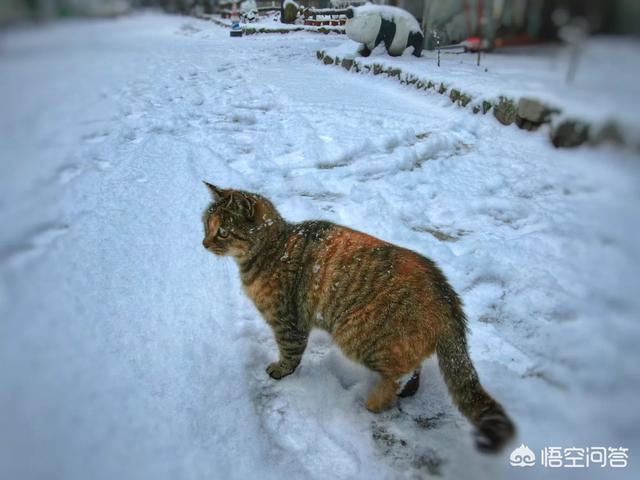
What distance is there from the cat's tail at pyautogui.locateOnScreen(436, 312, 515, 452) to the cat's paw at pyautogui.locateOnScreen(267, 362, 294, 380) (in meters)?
0.57

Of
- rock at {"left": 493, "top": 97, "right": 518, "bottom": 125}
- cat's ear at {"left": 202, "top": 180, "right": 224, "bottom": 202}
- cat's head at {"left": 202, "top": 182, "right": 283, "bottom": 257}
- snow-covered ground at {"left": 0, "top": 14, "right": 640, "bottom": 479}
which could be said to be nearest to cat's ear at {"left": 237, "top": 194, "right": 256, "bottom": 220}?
cat's head at {"left": 202, "top": 182, "right": 283, "bottom": 257}

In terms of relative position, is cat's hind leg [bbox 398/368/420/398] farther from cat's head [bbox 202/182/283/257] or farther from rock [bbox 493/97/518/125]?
rock [bbox 493/97/518/125]

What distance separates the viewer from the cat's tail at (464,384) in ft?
2.99

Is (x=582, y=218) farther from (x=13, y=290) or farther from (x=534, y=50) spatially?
(x=13, y=290)

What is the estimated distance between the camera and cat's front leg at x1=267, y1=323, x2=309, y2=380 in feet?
4.81

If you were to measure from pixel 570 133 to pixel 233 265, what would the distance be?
1.67 metres

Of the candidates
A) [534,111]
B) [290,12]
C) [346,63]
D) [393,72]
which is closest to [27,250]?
[534,111]

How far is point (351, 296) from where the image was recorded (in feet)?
4.55

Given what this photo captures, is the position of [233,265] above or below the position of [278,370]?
above

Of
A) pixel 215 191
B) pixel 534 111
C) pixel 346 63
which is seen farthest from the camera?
pixel 346 63

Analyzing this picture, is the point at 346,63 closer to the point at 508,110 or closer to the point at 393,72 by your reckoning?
the point at 393,72

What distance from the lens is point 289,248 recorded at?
1.56 m

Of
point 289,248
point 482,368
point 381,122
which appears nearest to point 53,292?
point 289,248

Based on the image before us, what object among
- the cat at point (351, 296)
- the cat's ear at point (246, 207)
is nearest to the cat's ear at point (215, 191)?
the cat at point (351, 296)
